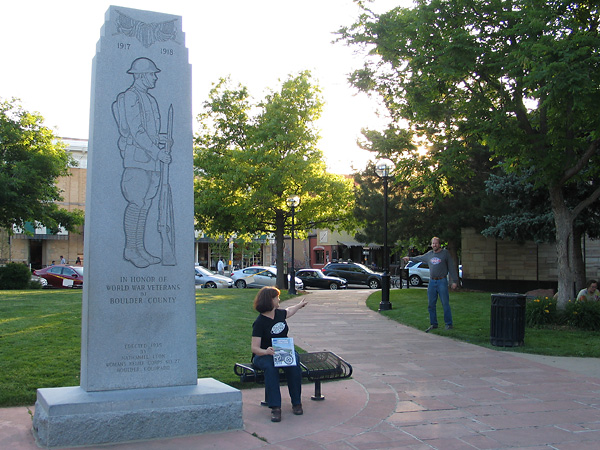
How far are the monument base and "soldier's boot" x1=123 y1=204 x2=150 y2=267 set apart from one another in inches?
47.1

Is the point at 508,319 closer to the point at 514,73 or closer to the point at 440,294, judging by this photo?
the point at 440,294

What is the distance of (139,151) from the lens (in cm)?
561

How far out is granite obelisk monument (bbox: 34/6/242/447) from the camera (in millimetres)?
5188

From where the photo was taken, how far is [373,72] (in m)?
15.9

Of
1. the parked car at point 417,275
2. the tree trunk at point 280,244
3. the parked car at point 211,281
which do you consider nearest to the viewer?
the tree trunk at point 280,244

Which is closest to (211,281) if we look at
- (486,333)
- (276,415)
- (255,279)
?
(255,279)

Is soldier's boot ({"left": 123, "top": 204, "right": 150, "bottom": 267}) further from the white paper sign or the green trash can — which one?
the green trash can

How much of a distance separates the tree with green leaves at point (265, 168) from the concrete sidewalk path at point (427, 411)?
18068 millimetres

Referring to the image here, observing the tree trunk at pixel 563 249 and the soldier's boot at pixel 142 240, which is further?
the tree trunk at pixel 563 249

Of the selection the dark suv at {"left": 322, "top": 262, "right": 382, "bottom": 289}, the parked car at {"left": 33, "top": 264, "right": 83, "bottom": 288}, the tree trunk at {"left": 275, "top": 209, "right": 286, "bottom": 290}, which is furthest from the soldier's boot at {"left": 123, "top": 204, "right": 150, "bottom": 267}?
the dark suv at {"left": 322, "top": 262, "right": 382, "bottom": 289}

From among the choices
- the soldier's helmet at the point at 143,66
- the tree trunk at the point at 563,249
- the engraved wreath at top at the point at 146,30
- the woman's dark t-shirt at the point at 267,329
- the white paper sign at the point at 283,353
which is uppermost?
the engraved wreath at top at the point at 146,30

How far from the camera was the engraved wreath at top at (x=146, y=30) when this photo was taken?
5688 mm

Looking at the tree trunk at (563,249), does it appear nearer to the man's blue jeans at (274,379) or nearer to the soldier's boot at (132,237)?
the man's blue jeans at (274,379)

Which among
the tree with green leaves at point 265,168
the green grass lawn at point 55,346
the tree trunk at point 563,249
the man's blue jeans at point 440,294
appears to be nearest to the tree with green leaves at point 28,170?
the tree with green leaves at point 265,168
